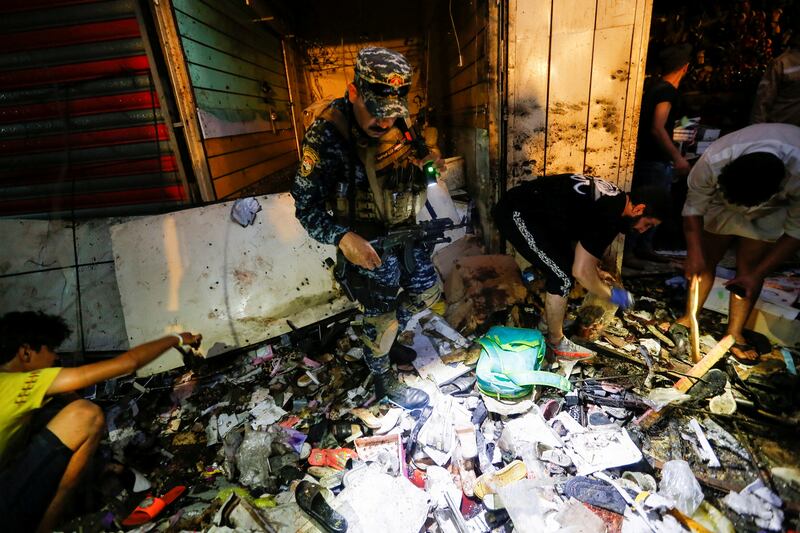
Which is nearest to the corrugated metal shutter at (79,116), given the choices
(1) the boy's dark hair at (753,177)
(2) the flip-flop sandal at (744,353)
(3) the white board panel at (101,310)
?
(3) the white board panel at (101,310)

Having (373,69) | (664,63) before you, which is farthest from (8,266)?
(664,63)

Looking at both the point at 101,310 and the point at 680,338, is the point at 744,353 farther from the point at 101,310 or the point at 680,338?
the point at 101,310

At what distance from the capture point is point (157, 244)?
348cm

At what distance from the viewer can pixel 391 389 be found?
8.88ft

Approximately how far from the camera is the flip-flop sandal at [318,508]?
1871 mm

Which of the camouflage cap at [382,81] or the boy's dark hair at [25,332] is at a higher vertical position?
the camouflage cap at [382,81]

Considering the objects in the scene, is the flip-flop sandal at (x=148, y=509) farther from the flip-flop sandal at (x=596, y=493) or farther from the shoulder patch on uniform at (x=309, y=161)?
the flip-flop sandal at (x=596, y=493)

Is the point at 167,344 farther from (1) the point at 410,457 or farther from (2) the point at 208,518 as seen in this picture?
(1) the point at 410,457

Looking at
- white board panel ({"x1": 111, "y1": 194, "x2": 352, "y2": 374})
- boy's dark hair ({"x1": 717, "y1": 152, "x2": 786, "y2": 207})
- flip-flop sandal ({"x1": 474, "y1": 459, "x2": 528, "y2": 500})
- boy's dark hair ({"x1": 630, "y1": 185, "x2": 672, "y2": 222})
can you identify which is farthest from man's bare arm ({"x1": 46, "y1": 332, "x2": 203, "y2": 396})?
boy's dark hair ({"x1": 717, "y1": 152, "x2": 786, "y2": 207})

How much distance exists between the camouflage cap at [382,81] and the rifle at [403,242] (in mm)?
749

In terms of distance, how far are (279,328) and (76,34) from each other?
3.51 m

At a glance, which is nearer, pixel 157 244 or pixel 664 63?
pixel 157 244

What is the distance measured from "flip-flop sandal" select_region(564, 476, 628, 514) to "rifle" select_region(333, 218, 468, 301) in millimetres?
1620

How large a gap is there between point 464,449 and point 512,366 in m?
0.69
